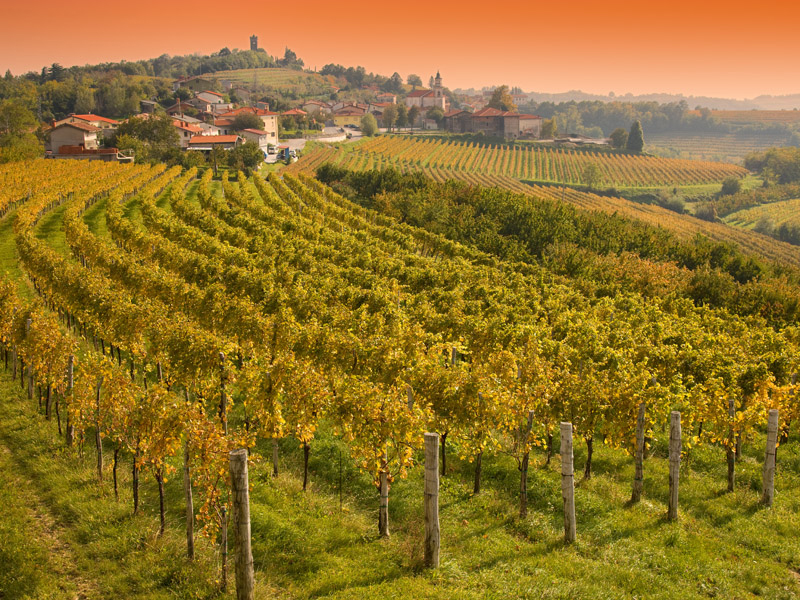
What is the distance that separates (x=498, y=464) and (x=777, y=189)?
148 metres

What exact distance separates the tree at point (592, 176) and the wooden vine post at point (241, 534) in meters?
124

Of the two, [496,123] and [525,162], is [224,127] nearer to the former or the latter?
[525,162]

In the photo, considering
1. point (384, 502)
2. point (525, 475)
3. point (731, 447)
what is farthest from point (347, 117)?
point (384, 502)

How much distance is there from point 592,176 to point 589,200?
2291cm

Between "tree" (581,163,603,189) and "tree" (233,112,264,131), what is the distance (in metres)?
72.7

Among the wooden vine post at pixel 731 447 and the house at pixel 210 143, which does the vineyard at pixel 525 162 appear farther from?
the wooden vine post at pixel 731 447

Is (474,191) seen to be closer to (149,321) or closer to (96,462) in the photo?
(149,321)

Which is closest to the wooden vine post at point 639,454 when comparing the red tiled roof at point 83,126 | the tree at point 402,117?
the red tiled roof at point 83,126

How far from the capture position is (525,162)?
5433 inches

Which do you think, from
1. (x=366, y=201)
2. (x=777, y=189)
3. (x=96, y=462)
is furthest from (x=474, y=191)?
(x=777, y=189)

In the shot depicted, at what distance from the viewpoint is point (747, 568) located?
1196 centimetres

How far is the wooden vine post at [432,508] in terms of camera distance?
11125mm

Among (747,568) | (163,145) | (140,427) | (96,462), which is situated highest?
(163,145)

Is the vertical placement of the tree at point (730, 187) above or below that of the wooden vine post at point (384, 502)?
above
